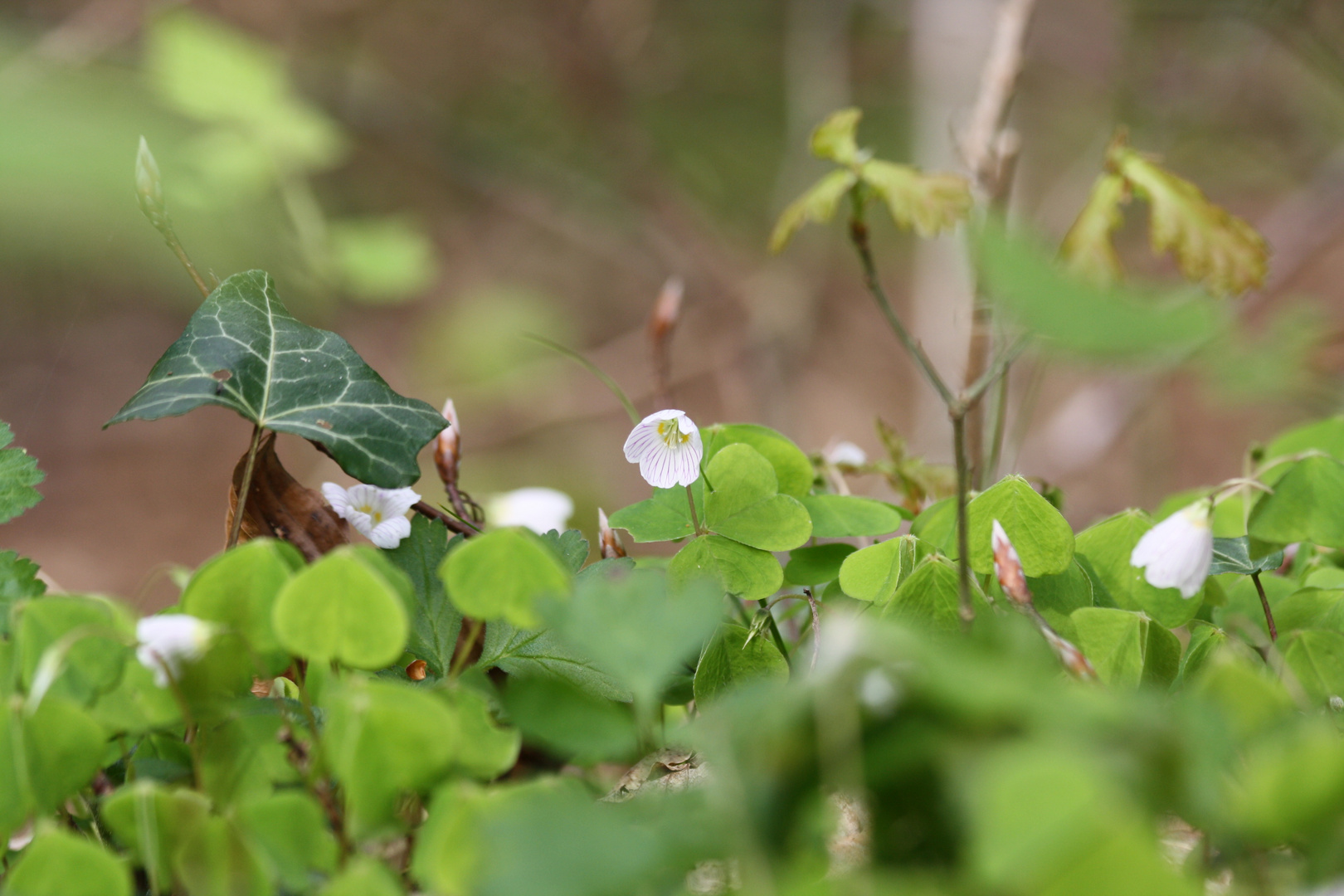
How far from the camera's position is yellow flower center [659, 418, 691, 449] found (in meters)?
0.54

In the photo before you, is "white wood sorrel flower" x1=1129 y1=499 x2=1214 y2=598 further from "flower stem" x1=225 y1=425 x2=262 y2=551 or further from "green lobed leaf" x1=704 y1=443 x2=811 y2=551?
"flower stem" x1=225 y1=425 x2=262 y2=551

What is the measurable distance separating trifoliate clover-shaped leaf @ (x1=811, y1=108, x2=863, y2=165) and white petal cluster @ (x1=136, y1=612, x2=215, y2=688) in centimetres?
58

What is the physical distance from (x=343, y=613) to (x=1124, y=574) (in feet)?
1.42

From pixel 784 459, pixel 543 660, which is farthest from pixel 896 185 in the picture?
pixel 543 660

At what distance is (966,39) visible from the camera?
2.92 meters

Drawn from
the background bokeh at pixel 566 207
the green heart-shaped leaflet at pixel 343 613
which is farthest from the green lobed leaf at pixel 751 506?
the background bokeh at pixel 566 207

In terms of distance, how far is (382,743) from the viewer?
31 cm

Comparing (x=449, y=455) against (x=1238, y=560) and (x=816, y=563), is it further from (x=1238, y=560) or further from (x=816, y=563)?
(x=1238, y=560)

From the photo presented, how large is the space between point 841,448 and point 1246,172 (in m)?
3.79

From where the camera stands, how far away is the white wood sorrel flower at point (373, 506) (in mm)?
500

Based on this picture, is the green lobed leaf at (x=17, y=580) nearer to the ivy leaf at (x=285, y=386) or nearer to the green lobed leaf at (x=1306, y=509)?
the ivy leaf at (x=285, y=386)

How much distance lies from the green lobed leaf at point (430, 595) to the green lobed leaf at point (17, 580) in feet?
0.56

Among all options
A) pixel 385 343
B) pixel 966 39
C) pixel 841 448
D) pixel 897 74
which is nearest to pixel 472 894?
pixel 841 448

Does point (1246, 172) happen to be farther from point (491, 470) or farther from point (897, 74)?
point (491, 470)
